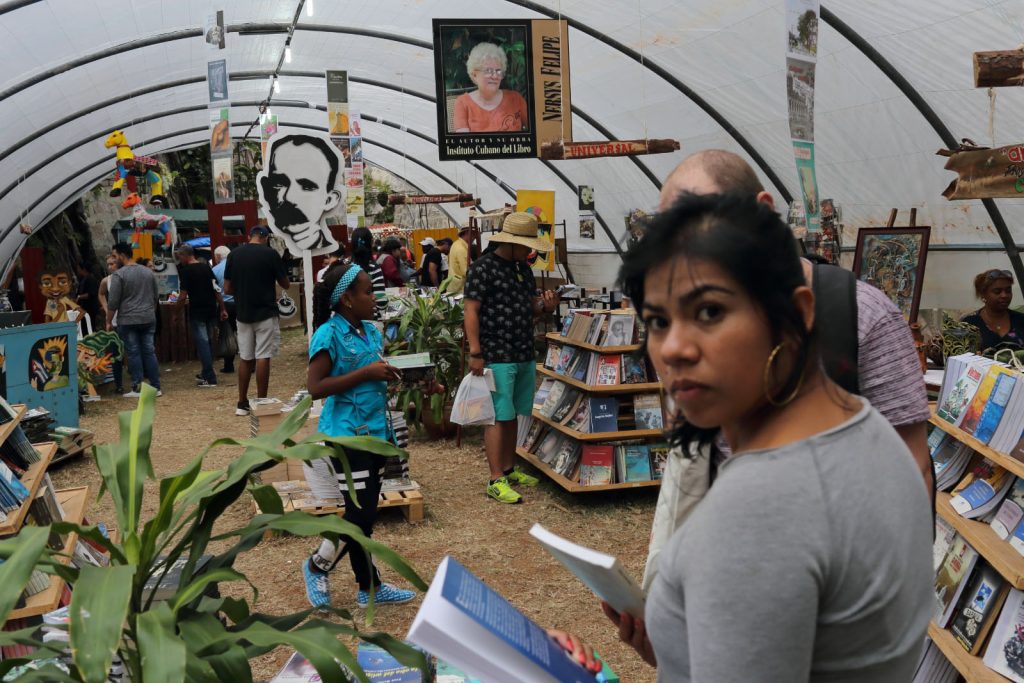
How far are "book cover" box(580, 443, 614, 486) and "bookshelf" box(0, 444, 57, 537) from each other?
127 inches

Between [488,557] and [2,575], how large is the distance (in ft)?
12.7

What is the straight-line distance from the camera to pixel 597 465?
20.8ft

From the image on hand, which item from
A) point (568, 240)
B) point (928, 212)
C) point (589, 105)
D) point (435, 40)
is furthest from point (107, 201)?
point (928, 212)

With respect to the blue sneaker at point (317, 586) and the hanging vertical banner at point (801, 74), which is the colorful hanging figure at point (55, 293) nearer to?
the blue sneaker at point (317, 586)

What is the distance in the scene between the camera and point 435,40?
923 cm

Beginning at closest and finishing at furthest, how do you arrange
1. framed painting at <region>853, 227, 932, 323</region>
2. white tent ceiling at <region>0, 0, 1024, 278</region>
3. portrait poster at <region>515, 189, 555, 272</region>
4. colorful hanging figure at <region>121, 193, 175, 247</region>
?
framed painting at <region>853, 227, 932, 323</region> < white tent ceiling at <region>0, 0, 1024, 278</region> < portrait poster at <region>515, 189, 555, 272</region> < colorful hanging figure at <region>121, 193, 175, 247</region>

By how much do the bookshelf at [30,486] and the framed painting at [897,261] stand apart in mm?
5015

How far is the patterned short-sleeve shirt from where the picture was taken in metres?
6.22

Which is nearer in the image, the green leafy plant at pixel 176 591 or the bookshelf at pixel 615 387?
the green leafy plant at pixel 176 591

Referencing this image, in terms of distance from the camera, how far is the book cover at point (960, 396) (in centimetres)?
354

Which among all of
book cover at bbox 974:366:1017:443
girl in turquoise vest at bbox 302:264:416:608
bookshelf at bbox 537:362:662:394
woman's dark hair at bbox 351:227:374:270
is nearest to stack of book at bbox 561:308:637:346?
bookshelf at bbox 537:362:662:394

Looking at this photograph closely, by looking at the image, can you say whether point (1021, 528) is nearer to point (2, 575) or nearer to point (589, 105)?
point (2, 575)

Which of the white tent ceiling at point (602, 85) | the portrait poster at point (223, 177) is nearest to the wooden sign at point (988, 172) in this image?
the white tent ceiling at point (602, 85)

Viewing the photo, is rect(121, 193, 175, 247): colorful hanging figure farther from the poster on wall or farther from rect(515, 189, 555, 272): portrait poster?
the poster on wall
